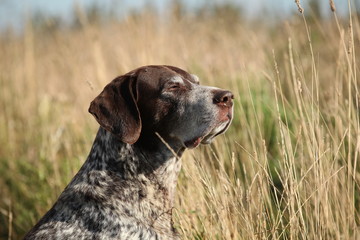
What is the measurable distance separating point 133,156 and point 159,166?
0.55 feet

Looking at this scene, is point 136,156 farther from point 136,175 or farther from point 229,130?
point 229,130

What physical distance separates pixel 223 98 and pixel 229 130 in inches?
86.7

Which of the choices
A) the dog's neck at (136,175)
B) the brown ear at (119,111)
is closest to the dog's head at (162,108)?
the brown ear at (119,111)

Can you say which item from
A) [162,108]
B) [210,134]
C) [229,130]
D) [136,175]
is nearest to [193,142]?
[210,134]

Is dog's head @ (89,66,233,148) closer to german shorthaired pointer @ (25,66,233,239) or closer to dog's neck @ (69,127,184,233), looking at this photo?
german shorthaired pointer @ (25,66,233,239)

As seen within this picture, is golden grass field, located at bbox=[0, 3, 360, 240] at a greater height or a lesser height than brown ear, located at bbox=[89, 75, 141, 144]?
lesser

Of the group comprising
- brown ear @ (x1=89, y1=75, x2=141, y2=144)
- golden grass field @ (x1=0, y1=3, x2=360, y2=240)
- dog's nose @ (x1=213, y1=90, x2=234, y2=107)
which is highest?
brown ear @ (x1=89, y1=75, x2=141, y2=144)

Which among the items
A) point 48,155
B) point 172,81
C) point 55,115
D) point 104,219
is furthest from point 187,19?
point 104,219

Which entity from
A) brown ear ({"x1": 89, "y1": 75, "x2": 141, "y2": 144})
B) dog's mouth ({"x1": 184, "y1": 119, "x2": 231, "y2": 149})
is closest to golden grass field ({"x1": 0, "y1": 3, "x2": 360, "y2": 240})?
dog's mouth ({"x1": 184, "y1": 119, "x2": 231, "y2": 149})

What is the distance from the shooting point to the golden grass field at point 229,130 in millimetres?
3107

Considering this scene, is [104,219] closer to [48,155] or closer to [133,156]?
[133,156]

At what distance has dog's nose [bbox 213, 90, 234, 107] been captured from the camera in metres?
3.13

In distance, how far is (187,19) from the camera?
26.8 feet

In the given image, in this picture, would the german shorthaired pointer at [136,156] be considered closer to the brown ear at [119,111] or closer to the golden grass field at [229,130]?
the brown ear at [119,111]
